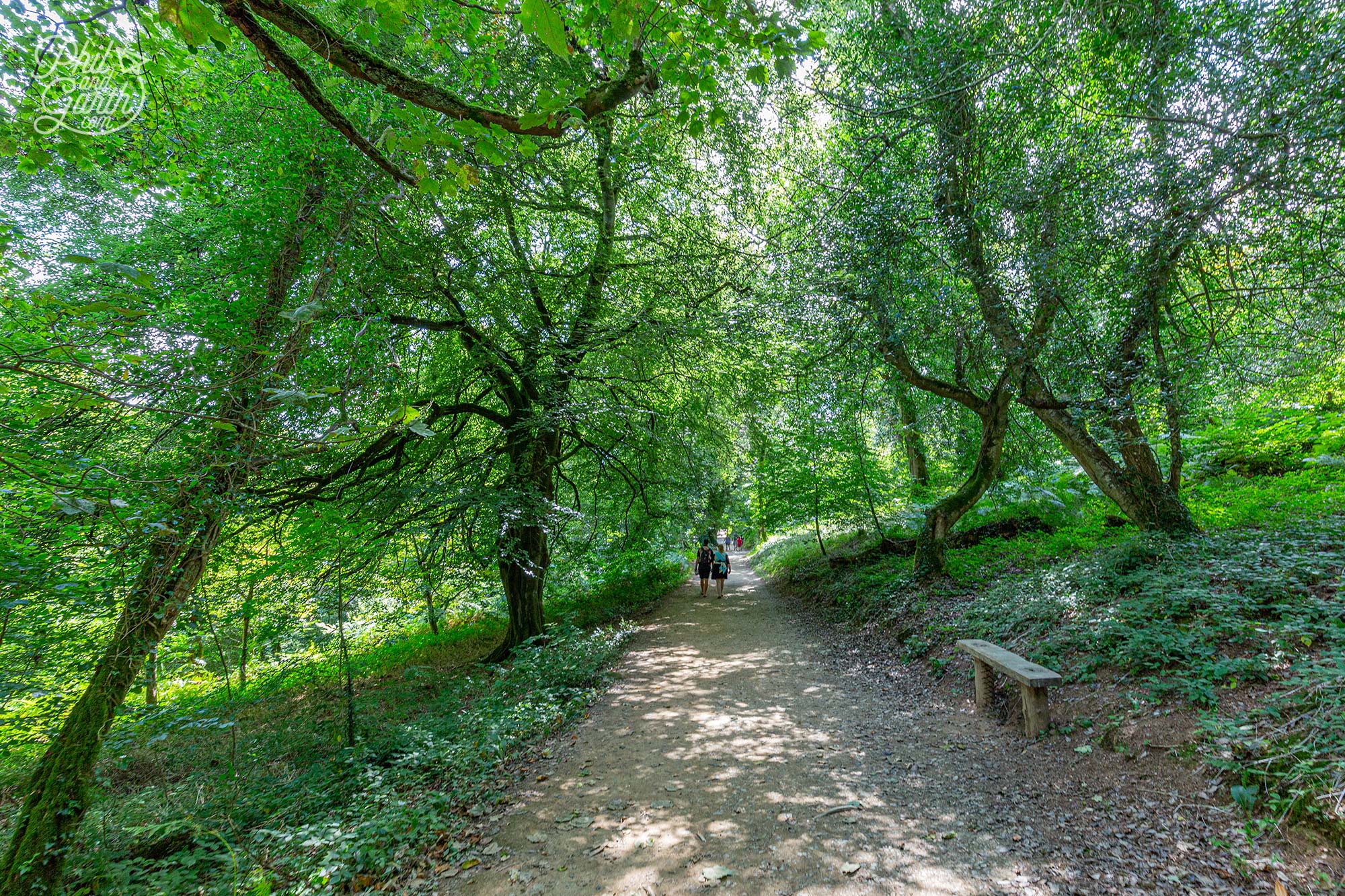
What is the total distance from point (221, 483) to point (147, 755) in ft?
10.0

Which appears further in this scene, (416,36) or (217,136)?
(217,136)

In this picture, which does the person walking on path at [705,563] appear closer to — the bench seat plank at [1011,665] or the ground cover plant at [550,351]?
the ground cover plant at [550,351]

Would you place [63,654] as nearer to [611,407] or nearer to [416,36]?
[416,36]

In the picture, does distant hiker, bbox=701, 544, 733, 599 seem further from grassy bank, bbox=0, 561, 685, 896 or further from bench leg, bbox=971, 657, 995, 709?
bench leg, bbox=971, 657, 995, 709

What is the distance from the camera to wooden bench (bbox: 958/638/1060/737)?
4297 mm

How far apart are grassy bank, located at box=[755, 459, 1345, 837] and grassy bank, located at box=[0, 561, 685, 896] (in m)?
4.77

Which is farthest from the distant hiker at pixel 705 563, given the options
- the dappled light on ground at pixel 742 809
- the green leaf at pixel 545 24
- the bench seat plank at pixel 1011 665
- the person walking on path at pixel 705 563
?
the green leaf at pixel 545 24

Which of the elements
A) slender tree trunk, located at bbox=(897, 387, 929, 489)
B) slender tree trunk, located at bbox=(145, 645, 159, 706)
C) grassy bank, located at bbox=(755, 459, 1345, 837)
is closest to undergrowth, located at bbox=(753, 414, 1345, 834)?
grassy bank, located at bbox=(755, 459, 1345, 837)

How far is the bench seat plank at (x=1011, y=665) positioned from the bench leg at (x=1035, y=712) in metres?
0.10

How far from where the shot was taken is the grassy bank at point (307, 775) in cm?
320

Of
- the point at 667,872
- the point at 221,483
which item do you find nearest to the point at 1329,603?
the point at 667,872

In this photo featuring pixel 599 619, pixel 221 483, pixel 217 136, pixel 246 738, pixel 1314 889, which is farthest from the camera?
pixel 599 619

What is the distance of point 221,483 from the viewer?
13.8ft

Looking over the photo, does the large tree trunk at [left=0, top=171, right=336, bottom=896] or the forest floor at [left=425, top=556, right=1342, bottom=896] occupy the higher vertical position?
the large tree trunk at [left=0, top=171, right=336, bottom=896]
